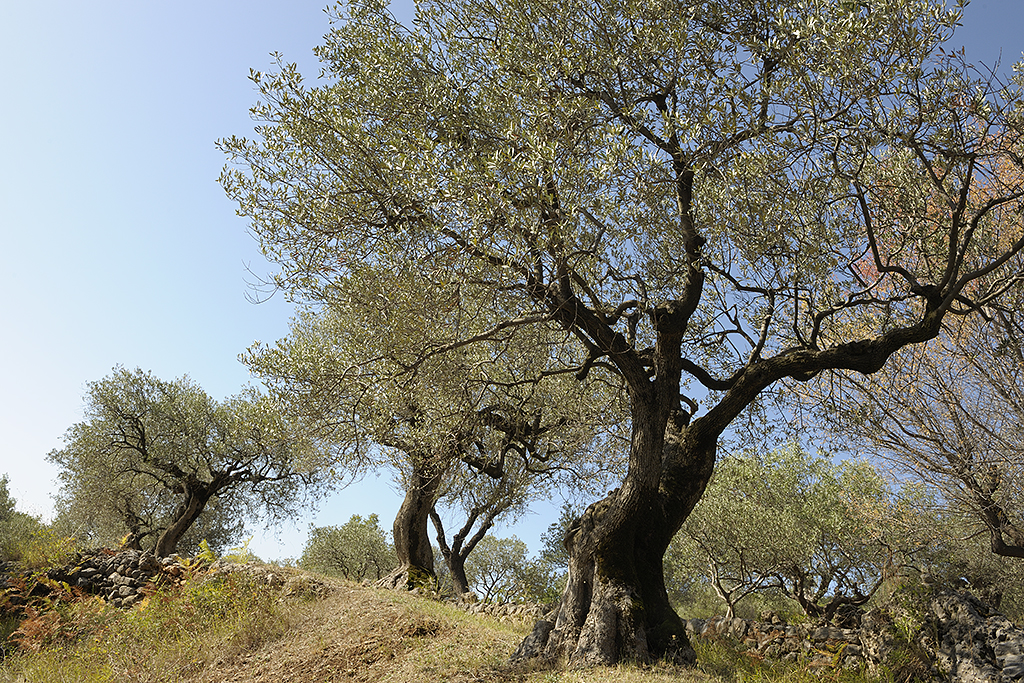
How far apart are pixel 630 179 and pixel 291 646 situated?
9.18 metres

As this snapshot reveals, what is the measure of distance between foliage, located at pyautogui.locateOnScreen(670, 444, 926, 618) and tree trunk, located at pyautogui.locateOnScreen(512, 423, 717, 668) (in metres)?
9.50

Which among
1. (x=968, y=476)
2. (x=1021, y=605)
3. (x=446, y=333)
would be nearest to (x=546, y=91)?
(x=446, y=333)

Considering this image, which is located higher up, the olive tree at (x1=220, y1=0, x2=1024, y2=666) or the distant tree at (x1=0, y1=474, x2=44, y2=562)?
the olive tree at (x1=220, y1=0, x2=1024, y2=666)

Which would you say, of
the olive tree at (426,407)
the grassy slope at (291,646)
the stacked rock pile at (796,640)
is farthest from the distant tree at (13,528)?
the stacked rock pile at (796,640)

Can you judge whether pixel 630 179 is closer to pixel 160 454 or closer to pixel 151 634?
pixel 151 634

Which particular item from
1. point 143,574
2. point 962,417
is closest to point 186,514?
point 143,574

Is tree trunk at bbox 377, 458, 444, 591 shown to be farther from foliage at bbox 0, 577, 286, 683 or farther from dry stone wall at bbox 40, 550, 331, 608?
foliage at bbox 0, 577, 286, 683

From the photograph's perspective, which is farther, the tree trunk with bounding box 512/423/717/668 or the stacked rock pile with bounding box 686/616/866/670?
the stacked rock pile with bounding box 686/616/866/670

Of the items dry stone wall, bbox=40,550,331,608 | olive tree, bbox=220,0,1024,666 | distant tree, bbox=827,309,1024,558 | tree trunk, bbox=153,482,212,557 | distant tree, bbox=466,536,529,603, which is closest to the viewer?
olive tree, bbox=220,0,1024,666

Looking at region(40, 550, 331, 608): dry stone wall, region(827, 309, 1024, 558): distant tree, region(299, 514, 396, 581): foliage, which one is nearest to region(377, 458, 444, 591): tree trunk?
region(40, 550, 331, 608): dry stone wall

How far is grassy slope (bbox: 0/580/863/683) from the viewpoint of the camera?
8328 mm

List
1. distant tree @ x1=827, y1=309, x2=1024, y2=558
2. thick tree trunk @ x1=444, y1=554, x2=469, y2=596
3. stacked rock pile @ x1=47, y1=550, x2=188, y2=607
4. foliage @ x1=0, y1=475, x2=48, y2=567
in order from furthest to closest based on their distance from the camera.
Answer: thick tree trunk @ x1=444, y1=554, x2=469, y2=596
foliage @ x1=0, y1=475, x2=48, y2=567
stacked rock pile @ x1=47, y1=550, x2=188, y2=607
distant tree @ x1=827, y1=309, x2=1024, y2=558

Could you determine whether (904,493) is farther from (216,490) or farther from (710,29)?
(216,490)

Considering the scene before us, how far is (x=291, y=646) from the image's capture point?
9898mm
